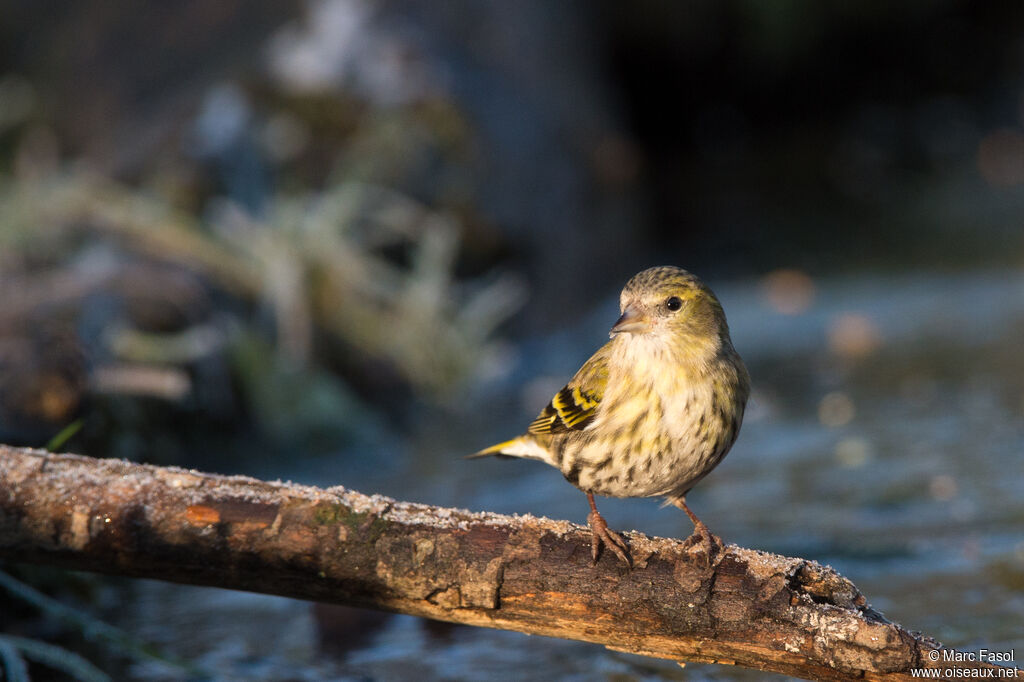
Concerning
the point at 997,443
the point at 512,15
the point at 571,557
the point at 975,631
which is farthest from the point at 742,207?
the point at 571,557

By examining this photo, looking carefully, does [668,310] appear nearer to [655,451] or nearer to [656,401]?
[656,401]

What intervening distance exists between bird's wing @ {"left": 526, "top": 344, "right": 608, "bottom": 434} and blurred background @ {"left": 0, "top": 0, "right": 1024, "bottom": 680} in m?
0.79

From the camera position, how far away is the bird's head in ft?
9.75

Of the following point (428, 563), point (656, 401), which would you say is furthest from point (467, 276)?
point (428, 563)

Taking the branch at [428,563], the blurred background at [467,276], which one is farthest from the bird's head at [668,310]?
the blurred background at [467,276]

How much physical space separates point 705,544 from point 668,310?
2.46 feet

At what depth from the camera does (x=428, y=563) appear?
2.50 m

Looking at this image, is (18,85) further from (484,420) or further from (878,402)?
(878,402)

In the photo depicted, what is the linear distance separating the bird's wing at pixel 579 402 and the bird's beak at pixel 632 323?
0.53 feet

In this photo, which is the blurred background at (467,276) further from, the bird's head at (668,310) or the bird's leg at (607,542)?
the bird's leg at (607,542)

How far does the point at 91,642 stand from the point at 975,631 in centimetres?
278

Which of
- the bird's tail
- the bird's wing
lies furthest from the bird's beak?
the bird's tail

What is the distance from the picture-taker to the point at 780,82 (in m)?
12.4

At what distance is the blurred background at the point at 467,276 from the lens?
12.5 ft
